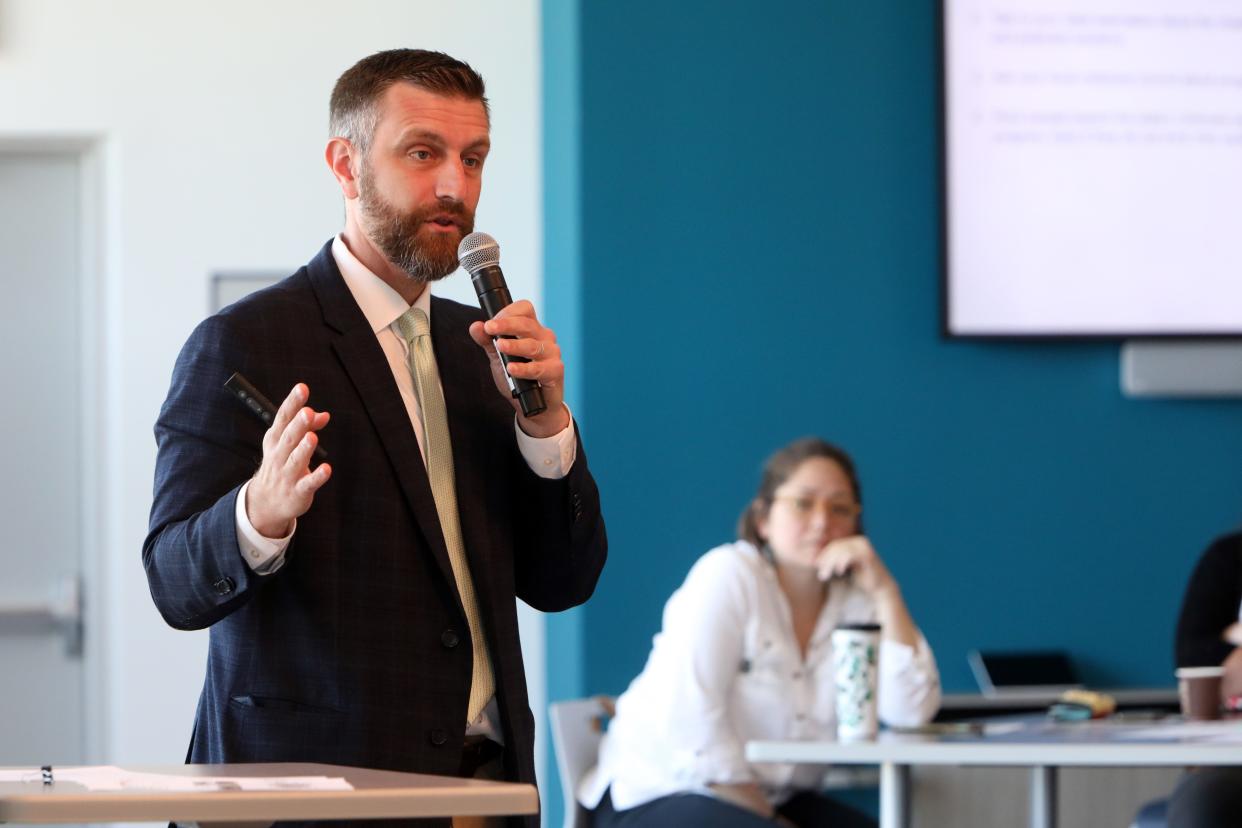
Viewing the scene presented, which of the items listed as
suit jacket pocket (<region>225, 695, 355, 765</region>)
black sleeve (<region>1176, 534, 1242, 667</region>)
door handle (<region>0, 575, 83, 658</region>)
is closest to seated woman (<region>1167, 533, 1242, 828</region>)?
black sleeve (<region>1176, 534, 1242, 667</region>)

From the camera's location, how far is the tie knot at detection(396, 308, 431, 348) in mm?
1731

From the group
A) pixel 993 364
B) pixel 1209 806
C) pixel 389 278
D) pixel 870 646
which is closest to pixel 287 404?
pixel 389 278

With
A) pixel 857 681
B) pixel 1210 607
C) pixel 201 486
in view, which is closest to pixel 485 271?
pixel 201 486

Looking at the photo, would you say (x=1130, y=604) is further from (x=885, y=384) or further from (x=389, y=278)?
(x=389, y=278)

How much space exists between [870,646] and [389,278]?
137cm

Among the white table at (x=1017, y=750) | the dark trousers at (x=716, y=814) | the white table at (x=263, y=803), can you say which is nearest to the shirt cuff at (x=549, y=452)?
the white table at (x=263, y=803)

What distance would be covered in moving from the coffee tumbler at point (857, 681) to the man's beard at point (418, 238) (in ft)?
4.39

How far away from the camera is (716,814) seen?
307 cm

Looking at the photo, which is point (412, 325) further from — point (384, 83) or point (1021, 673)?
point (1021, 673)

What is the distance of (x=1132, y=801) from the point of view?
396cm

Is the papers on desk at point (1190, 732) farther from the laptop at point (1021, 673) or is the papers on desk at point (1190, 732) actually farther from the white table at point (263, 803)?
the white table at point (263, 803)

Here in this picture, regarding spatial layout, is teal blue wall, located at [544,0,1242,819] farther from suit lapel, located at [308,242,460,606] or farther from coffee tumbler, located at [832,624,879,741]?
suit lapel, located at [308,242,460,606]

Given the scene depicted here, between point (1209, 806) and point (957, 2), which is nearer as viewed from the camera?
point (1209, 806)

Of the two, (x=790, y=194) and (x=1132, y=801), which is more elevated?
(x=790, y=194)
